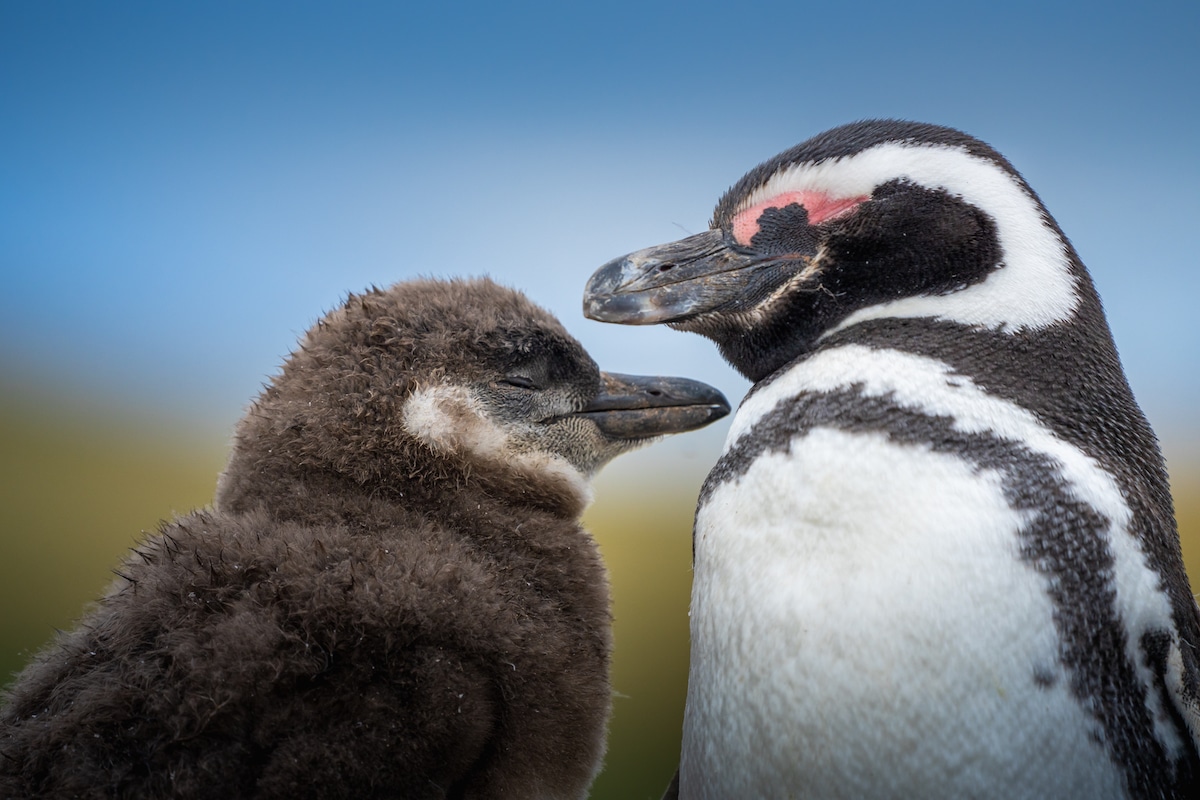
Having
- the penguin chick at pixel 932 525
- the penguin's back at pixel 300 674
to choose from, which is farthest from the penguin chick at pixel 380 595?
the penguin chick at pixel 932 525

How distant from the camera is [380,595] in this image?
85 centimetres

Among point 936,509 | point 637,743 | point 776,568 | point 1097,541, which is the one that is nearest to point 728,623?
point 776,568

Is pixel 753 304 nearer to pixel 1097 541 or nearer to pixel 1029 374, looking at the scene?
pixel 1029 374

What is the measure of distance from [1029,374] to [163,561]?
85cm

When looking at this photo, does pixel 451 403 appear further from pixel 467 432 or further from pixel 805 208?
pixel 805 208

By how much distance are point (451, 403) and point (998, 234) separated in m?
0.63

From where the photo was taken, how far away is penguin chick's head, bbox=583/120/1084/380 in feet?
2.94

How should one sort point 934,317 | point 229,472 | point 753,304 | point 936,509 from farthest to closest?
point 229,472, point 753,304, point 934,317, point 936,509

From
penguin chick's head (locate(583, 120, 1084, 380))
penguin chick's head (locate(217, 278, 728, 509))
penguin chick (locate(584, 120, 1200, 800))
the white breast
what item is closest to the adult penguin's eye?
penguin chick's head (locate(217, 278, 728, 509))

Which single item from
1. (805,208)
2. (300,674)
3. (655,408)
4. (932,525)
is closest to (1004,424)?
(932,525)

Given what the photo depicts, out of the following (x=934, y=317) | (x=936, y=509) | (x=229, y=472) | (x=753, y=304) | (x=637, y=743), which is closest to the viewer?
(x=936, y=509)

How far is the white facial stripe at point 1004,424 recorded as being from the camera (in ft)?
2.51

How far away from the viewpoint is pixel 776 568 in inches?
31.5

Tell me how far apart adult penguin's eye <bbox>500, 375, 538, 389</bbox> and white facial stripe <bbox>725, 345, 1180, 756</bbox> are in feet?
1.22
